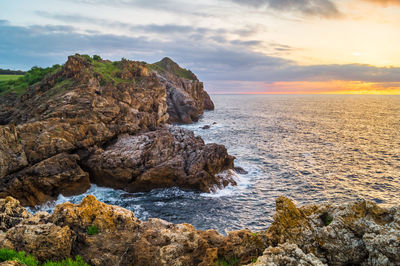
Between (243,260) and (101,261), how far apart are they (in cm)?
572

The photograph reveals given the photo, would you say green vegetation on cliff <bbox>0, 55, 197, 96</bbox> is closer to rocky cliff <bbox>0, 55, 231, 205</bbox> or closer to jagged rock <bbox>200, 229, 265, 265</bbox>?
rocky cliff <bbox>0, 55, 231, 205</bbox>

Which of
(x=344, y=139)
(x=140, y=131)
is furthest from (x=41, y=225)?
(x=344, y=139)

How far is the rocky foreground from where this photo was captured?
7.71m

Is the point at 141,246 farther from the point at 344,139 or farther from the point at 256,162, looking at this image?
the point at 344,139

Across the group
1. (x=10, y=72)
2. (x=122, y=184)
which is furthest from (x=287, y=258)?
(x=10, y=72)

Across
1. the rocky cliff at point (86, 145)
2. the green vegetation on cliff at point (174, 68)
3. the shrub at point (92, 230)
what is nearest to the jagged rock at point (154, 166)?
the rocky cliff at point (86, 145)

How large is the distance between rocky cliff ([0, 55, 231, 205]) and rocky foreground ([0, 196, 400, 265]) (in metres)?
19.0

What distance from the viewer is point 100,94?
43.2 meters

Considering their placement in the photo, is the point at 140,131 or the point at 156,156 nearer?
the point at 156,156

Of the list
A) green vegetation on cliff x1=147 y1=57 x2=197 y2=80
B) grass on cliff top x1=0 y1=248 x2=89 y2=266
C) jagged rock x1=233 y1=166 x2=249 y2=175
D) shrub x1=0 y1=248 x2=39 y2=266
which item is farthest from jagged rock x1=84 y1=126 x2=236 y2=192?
green vegetation on cliff x1=147 y1=57 x2=197 y2=80

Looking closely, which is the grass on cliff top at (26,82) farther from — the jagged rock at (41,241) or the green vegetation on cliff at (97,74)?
the jagged rock at (41,241)

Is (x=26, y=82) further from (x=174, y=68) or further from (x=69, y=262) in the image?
(x=174, y=68)

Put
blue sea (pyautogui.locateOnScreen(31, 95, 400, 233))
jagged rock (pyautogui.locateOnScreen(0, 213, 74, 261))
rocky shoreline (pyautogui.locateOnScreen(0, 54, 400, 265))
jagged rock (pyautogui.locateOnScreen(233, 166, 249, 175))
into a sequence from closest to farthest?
rocky shoreline (pyautogui.locateOnScreen(0, 54, 400, 265))
jagged rock (pyautogui.locateOnScreen(0, 213, 74, 261))
blue sea (pyautogui.locateOnScreen(31, 95, 400, 233))
jagged rock (pyautogui.locateOnScreen(233, 166, 249, 175))

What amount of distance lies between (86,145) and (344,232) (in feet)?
108
